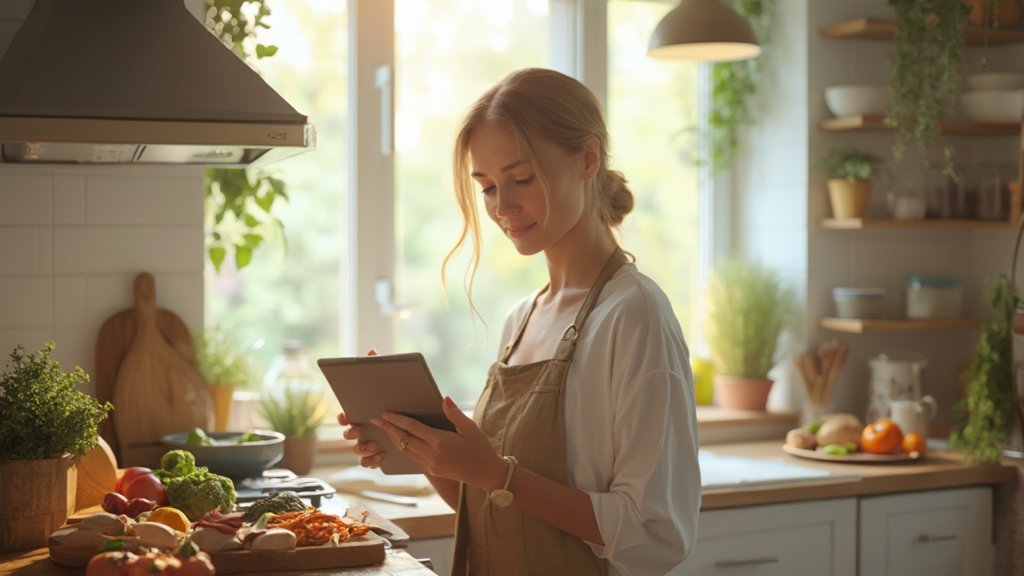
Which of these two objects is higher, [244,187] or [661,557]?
[244,187]

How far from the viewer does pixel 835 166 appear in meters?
3.74

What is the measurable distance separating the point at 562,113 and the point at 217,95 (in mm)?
627

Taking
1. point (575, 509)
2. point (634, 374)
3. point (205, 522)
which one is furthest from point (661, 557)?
point (205, 522)

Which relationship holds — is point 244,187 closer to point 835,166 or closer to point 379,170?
point 379,170

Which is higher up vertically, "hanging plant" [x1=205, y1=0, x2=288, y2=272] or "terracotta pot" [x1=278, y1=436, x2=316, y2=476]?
"hanging plant" [x1=205, y1=0, x2=288, y2=272]

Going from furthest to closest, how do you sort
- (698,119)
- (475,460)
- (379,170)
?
(698,119), (379,170), (475,460)

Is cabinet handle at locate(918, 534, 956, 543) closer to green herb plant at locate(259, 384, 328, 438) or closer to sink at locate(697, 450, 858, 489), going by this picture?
sink at locate(697, 450, 858, 489)

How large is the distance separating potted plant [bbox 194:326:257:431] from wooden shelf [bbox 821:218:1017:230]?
185cm

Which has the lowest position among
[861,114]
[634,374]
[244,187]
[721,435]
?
[721,435]

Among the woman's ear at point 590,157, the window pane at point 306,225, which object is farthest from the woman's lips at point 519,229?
the window pane at point 306,225

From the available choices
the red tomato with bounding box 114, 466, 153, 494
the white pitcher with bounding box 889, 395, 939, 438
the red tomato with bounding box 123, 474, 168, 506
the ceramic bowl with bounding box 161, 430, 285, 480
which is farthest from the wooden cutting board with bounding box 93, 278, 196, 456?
the white pitcher with bounding box 889, 395, 939, 438

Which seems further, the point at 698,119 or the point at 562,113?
the point at 698,119

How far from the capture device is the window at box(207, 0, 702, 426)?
346cm

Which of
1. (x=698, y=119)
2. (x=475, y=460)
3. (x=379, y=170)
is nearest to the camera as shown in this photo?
(x=475, y=460)
